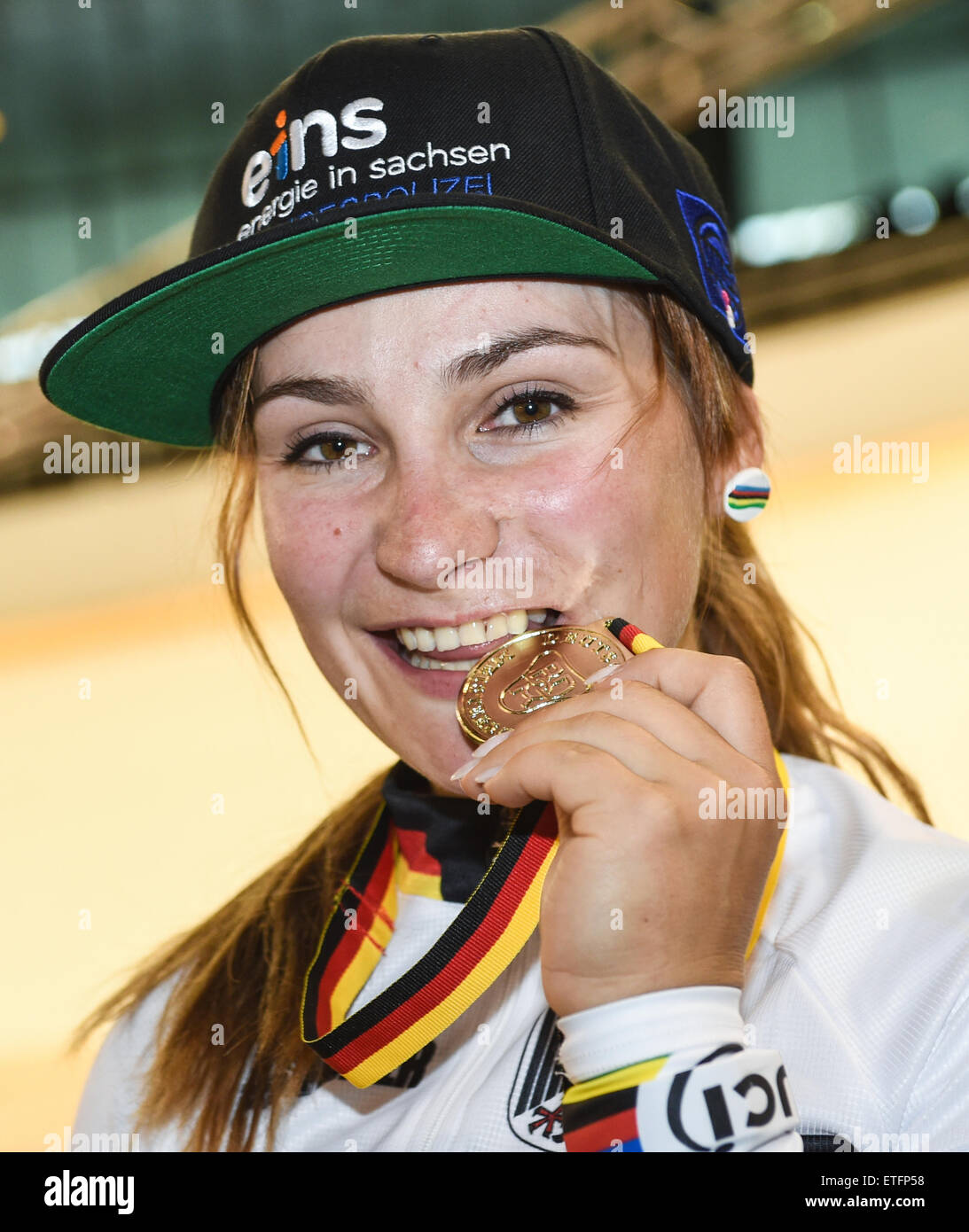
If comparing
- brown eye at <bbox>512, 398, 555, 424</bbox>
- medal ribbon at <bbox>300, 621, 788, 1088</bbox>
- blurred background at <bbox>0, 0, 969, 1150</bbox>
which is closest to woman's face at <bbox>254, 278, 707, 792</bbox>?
brown eye at <bbox>512, 398, 555, 424</bbox>

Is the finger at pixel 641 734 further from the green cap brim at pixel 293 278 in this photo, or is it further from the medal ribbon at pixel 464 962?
the green cap brim at pixel 293 278

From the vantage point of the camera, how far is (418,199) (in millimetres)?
966

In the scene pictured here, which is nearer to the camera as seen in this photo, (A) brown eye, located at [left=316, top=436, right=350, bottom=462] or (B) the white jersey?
(B) the white jersey

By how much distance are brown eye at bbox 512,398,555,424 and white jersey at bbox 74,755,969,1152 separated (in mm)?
455

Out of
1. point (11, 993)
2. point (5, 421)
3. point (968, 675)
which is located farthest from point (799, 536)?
point (5, 421)

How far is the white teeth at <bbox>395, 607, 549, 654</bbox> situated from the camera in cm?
110

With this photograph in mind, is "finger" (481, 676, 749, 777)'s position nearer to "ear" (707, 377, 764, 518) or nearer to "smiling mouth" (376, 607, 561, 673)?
"smiling mouth" (376, 607, 561, 673)

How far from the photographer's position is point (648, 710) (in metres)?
0.86

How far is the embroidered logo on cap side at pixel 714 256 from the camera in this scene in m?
1.16

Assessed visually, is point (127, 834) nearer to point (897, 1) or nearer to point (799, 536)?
point (799, 536)

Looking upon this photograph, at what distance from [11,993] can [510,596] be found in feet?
7.74

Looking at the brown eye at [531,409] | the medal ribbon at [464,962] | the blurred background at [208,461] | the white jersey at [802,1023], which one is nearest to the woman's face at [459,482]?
the brown eye at [531,409]

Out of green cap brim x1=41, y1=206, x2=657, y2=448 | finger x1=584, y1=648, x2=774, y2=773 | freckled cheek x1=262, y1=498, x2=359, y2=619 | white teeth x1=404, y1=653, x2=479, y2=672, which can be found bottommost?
finger x1=584, y1=648, x2=774, y2=773

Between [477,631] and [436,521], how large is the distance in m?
0.13
